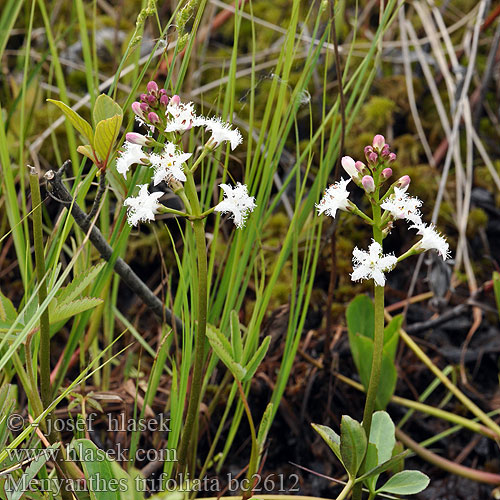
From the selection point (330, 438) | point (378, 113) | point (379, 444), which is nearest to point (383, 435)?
point (379, 444)

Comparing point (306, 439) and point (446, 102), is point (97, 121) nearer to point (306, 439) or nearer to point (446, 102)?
point (306, 439)

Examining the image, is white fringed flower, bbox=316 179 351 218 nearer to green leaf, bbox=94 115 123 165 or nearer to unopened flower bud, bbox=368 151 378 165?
unopened flower bud, bbox=368 151 378 165

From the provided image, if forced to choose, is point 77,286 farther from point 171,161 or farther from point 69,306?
point 171,161

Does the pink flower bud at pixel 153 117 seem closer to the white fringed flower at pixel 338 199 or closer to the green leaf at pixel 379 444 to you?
the white fringed flower at pixel 338 199

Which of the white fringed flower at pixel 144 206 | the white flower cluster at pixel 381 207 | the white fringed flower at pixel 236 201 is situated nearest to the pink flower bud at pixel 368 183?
the white flower cluster at pixel 381 207

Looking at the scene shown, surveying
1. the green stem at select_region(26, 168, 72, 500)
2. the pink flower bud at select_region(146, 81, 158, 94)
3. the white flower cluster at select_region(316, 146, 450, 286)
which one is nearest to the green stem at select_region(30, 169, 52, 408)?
the green stem at select_region(26, 168, 72, 500)

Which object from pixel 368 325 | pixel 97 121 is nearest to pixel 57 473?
pixel 97 121
